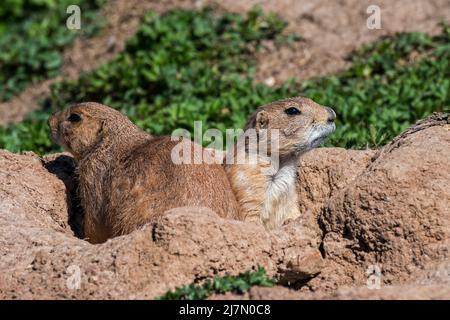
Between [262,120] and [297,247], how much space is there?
169 cm

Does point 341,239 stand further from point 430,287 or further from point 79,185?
point 79,185

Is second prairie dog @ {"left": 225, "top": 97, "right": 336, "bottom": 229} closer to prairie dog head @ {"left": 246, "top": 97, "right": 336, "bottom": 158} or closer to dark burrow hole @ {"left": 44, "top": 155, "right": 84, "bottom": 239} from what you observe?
prairie dog head @ {"left": 246, "top": 97, "right": 336, "bottom": 158}

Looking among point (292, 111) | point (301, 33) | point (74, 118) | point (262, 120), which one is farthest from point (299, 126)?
point (301, 33)

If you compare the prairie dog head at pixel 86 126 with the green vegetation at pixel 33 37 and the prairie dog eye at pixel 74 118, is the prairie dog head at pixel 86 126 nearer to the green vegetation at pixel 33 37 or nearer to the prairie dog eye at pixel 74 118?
the prairie dog eye at pixel 74 118

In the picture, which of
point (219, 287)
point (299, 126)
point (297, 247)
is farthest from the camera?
point (299, 126)

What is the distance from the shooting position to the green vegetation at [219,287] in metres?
5.55

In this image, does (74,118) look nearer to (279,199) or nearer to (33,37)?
(279,199)

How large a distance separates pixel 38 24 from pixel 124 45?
1.95 metres

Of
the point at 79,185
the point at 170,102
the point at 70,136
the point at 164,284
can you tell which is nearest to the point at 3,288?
the point at 164,284

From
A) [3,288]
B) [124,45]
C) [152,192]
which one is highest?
[124,45]

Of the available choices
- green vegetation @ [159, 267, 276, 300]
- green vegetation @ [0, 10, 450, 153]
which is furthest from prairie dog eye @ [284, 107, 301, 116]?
green vegetation @ [159, 267, 276, 300]

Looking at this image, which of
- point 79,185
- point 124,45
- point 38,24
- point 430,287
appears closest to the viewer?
point 430,287

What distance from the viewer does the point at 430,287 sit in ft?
18.0

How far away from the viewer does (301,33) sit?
12195 millimetres
